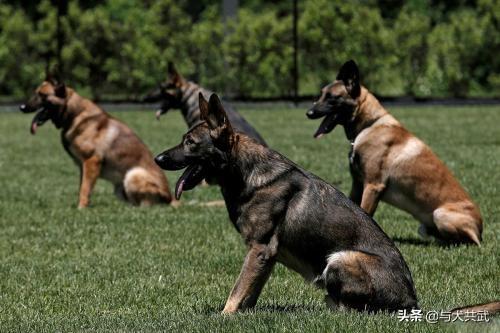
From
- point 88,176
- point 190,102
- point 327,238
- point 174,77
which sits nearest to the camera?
point 327,238

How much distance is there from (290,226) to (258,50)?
24.6 meters

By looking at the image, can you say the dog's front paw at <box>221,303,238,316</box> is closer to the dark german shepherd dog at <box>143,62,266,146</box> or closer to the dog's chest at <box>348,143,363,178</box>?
the dog's chest at <box>348,143,363,178</box>

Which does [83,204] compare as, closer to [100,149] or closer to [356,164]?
[100,149]

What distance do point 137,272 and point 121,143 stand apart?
4.31 m

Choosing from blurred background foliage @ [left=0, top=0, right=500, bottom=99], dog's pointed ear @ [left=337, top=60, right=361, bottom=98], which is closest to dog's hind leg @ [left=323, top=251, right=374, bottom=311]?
dog's pointed ear @ [left=337, top=60, right=361, bottom=98]

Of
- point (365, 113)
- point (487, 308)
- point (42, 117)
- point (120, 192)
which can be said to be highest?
point (487, 308)

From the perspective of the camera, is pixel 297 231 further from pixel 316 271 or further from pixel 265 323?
pixel 265 323

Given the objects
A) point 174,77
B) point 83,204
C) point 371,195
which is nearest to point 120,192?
point 83,204

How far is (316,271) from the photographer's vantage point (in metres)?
5.82

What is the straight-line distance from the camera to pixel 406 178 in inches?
353

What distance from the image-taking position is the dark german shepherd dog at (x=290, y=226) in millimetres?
5664

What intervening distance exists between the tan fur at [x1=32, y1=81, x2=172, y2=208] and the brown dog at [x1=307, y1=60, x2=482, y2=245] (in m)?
3.11

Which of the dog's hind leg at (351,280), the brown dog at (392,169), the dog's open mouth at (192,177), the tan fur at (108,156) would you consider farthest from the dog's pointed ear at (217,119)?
the tan fur at (108,156)

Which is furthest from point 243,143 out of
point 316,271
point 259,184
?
point 316,271
